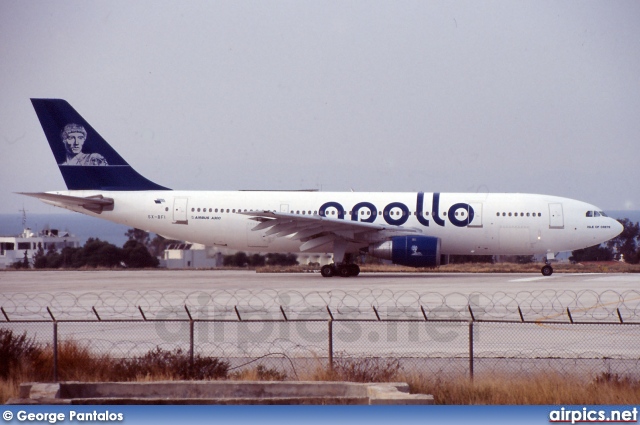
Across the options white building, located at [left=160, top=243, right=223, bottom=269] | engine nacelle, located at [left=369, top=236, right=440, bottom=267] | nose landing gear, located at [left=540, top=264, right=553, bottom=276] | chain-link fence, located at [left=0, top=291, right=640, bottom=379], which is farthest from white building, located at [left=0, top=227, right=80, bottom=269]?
chain-link fence, located at [left=0, top=291, right=640, bottom=379]

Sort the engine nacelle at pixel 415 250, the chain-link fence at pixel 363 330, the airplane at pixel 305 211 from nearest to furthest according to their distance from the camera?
the chain-link fence at pixel 363 330 < the engine nacelle at pixel 415 250 < the airplane at pixel 305 211

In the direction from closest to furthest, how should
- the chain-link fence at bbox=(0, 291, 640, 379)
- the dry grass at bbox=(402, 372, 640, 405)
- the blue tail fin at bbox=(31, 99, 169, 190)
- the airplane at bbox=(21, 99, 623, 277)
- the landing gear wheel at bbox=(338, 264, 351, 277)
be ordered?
the dry grass at bbox=(402, 372, 640, 405) < the chain-link fence at bbox=(0, 291, 640, 379) < the landing gear wheel at bbox=(338, 264, 351, 277) < the airplane at bbox=(21, 99, 623, 277) < the blue tail fin at bbox=(31, 99, 169, 190)

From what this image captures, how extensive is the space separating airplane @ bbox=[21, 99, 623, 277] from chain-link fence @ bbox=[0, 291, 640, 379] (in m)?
10.2

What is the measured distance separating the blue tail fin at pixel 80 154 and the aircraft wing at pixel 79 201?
84 centimetres

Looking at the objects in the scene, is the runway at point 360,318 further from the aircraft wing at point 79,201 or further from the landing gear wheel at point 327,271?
the aircraft wing at point 79,201

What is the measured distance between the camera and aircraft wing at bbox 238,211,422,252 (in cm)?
3225

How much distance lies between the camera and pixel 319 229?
33.4m

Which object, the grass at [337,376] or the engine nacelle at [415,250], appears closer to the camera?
the grass at [337,376]

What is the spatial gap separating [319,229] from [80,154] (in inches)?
405

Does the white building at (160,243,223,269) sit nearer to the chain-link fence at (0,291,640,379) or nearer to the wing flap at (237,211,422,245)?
the wing flap at (237,211,422,245)

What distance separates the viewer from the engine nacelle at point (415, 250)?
106ft

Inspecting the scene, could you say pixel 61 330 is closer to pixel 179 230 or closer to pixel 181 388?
pixel 181 388

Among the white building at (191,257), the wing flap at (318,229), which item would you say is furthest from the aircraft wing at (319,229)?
the white building at (191,257)

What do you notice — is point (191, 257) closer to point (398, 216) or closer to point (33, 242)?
point (33, 242)
